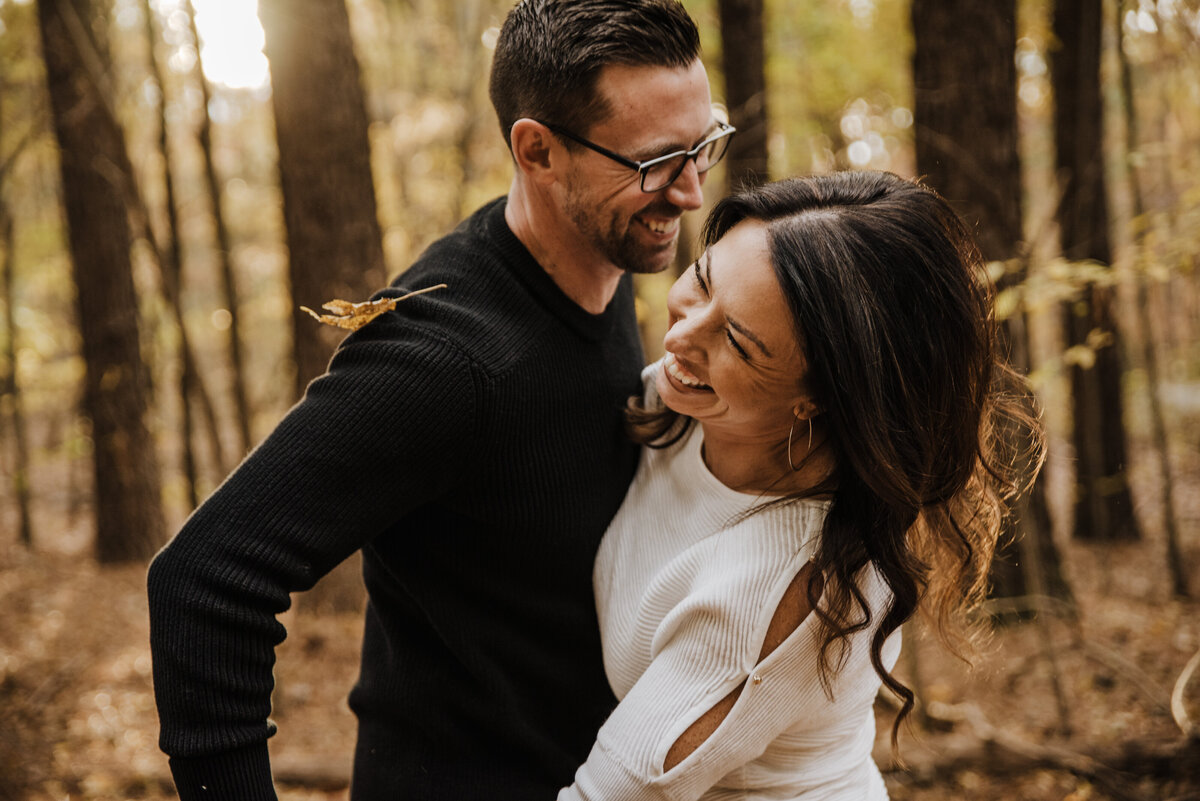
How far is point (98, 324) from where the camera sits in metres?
8.49

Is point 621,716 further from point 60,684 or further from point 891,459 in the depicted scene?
point 60,684

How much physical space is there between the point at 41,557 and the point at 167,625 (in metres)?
10.6

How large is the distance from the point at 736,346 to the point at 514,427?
1.55ft

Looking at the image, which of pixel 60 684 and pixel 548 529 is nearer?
pixel 548 529

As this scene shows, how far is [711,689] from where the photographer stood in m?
1.40

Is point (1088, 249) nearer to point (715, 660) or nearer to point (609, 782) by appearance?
point (715, 660)

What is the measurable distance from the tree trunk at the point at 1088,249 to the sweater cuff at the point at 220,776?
5.70 m

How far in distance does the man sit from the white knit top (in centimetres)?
17

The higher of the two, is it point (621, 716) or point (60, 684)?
point (621, 716)

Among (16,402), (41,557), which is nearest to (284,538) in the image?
(41,557)

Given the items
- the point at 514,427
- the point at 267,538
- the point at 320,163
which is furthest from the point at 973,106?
the point at 267,538

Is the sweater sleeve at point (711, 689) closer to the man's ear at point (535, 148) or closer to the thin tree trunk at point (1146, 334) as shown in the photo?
the man's ear at point (535, 148)

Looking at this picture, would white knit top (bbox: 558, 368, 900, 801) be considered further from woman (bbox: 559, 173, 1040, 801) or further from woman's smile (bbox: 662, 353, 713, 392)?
woman's smile (bbox: 662, 353, 713, 392)

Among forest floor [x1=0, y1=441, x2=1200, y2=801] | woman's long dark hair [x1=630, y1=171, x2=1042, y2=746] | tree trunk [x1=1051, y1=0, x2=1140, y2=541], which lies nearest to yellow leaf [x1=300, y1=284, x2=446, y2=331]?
woman's long dark hair [x1=630, y1=171, x2=1042, y2=746]
